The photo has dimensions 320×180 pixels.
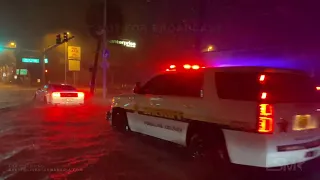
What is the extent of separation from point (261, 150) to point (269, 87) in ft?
3.09

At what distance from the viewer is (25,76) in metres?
79.0

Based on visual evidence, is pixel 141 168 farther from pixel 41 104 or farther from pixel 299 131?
pixel 41 104

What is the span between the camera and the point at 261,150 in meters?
5.01

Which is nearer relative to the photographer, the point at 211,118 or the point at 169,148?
the point at 211,118

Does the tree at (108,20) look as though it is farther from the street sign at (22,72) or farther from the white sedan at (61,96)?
the street sign at (22,72)

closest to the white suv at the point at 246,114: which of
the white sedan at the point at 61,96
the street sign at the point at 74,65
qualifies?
the white sedan at the point at 61,96

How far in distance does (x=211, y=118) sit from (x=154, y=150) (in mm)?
2237

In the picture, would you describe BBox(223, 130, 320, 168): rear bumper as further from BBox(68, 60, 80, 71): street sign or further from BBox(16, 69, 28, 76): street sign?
BBox(16, 69, 28, 76): street sign

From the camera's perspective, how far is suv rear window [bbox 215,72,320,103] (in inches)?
205

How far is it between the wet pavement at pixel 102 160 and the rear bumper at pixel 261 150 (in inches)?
22.0

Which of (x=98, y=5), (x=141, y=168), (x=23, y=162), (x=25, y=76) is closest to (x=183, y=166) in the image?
(x=141, y=168)

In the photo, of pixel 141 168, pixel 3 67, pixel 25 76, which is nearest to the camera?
pixel 141 168

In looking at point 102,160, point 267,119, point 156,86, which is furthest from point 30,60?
point 267,119

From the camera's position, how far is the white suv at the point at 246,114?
197 inches
